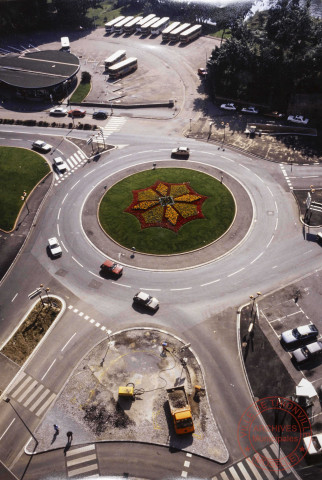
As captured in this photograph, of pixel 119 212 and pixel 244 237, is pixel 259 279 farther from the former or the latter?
pixel 119 212

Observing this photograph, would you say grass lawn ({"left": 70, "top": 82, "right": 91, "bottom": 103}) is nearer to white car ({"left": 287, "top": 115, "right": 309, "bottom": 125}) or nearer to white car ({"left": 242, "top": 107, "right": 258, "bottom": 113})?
white car ({"left": 242, "top": 107, "right": 258, "bottom": 113})

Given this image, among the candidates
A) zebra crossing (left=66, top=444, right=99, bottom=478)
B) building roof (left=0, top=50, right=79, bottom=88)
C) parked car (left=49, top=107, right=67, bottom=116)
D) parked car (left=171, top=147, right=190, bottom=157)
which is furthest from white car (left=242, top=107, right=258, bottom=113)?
zebra crossing (left=66, top=444, right=99, bottom=478)

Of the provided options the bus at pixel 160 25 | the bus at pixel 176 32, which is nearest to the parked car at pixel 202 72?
the bus at pixel 176 32

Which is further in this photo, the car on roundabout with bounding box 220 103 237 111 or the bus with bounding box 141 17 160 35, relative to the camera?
the bus with bounding box 141 17 160 35

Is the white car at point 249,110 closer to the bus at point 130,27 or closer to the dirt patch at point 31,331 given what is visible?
the dirt patch at point 31,331

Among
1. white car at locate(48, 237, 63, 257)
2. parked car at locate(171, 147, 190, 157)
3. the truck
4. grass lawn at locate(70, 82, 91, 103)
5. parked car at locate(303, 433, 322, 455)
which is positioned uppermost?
grass lawn at locate(70, 82, 91, 103)

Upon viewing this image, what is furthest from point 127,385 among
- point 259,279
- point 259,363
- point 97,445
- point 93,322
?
point 259,279
